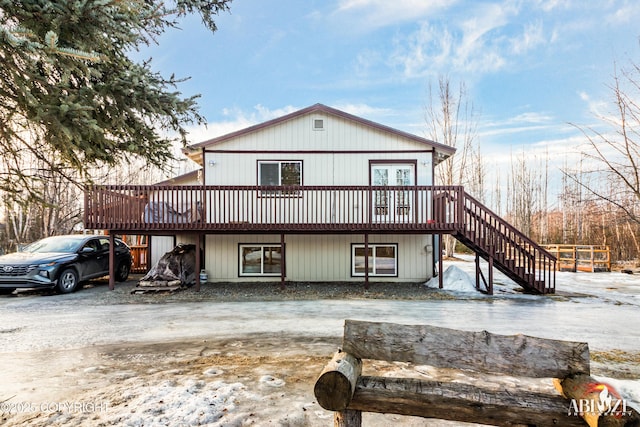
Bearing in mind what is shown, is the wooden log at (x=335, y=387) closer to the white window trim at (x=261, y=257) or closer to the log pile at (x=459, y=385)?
the log pile at (x=459, y=385)

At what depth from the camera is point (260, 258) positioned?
12594 mm

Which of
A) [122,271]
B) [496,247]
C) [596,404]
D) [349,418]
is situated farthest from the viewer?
[122,271]

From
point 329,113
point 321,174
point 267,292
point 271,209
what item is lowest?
point 267,292

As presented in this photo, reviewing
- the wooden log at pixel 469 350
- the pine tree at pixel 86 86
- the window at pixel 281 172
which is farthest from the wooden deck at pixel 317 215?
the wooden log at pixel 469 350

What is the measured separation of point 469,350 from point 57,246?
41.4 feet

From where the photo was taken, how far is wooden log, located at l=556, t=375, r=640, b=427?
196cm

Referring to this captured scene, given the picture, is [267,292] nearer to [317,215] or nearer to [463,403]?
[317,215]

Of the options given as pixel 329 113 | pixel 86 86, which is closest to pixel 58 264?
pixel 86 86

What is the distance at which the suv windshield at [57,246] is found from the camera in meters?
10.8

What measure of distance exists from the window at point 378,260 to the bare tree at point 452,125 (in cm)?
1308

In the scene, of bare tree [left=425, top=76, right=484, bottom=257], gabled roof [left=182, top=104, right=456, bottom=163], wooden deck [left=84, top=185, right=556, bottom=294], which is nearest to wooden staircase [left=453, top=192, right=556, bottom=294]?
wooden deck [left=84, top=185, right=556, bottom=294]

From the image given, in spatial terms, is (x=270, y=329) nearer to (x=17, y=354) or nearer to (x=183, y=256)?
(x=17, y=354)

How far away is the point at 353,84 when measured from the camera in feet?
72.0

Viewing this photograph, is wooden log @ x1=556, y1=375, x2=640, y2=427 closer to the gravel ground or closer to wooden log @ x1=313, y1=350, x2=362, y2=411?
wooden log @ x1=313, y1=350, x2=362, y2=411
